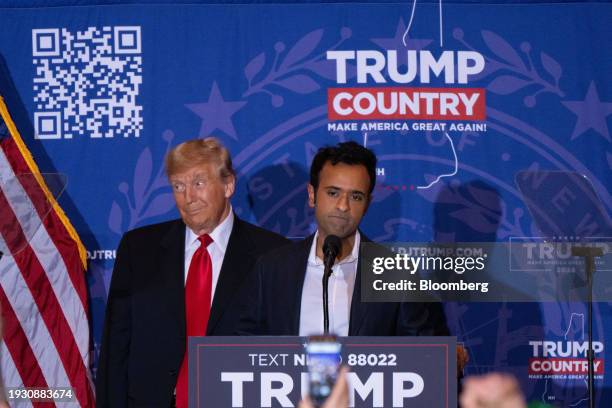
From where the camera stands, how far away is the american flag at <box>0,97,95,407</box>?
184 inches

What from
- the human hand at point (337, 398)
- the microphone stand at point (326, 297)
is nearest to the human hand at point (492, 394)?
the human hand at point (337, 398)

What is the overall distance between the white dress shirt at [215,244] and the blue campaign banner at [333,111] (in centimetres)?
108

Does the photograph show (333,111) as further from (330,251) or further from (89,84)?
(330,251)

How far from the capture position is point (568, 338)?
189 inches

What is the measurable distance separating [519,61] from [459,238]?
97 centimetres

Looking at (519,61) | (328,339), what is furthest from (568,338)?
(328,339)

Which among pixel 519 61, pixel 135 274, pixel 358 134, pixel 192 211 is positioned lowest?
pixel 135 274

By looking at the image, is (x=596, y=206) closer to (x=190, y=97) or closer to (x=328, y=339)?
(x=190, y=97)

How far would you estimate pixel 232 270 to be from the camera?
12.0 feet

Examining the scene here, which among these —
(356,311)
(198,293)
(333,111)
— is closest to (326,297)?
(356,311)

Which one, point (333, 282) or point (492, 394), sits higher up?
point (333, 282)

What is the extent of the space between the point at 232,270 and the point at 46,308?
148 centimetres

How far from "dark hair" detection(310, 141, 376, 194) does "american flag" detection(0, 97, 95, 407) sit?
169cm

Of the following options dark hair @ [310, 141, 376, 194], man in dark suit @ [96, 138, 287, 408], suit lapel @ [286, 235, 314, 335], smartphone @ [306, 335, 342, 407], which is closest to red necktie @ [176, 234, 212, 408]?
man in dark suit @ [96, 138, 287, 408]
